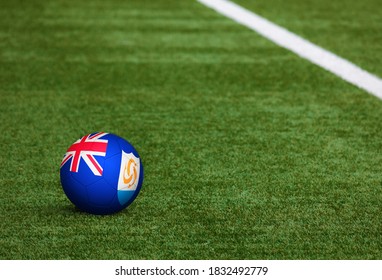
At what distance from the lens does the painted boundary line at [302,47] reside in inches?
346

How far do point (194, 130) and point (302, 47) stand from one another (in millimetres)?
3648

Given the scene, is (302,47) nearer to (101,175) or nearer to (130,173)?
(130,173)

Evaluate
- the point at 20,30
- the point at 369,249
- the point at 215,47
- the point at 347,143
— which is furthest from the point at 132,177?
the point at 20,30

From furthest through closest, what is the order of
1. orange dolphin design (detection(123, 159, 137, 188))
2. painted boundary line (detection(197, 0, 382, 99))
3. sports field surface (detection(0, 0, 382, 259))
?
painted boundary line (detection(197, 0, 382, 99))
orange dolphin design (detection(123, 159, 137, 188))
sports field surface (detection(0, 0, 382, 259))

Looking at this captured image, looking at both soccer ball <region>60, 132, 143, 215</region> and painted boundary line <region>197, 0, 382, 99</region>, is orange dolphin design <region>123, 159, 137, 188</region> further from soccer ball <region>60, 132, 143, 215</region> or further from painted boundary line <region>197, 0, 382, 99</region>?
painted boundary line <region>197, 0, 382, 99</region>

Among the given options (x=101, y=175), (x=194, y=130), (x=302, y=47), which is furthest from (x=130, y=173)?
(x=302, y=47)

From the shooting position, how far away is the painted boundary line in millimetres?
8781

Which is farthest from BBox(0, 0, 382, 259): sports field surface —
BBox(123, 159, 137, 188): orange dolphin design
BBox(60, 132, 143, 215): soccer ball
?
BBox(123, 159, 137, 188): orange dolphin design

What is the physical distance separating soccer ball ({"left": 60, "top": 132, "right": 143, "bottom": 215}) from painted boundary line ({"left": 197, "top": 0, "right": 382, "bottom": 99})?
4015mm

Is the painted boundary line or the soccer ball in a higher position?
the soccer ball

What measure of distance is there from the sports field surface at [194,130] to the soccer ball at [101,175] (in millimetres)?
133

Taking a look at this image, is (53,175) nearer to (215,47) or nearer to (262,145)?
(262,145)

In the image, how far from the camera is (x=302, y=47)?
1022 centimetres

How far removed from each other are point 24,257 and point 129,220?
774mm
